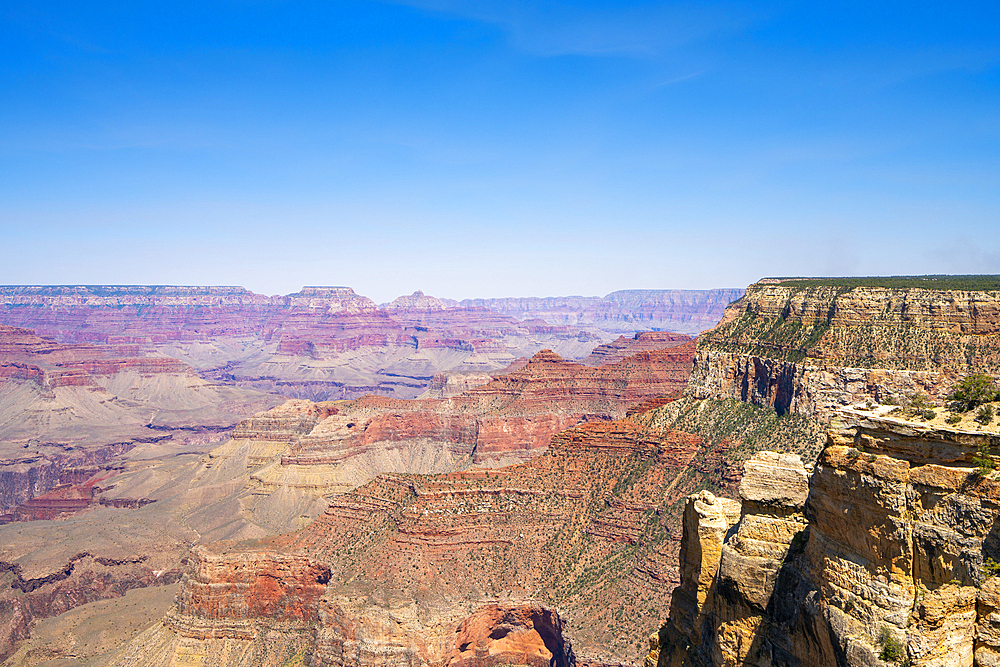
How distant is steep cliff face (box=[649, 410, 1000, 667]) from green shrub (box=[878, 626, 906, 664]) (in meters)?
0.02

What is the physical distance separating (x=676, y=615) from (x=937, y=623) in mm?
14811

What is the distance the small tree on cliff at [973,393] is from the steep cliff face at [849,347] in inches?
2005

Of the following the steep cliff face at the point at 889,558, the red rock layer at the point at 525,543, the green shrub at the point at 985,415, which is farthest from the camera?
the red rock layer at the point at 525,543

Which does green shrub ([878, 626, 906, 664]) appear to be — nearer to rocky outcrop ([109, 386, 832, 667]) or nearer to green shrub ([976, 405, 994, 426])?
green shrub ([976, 405, 994, 426])

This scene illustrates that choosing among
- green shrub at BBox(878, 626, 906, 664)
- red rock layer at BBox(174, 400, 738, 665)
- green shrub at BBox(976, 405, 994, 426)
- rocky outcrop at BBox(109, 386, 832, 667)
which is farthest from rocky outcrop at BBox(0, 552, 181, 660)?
green shrub at BBox(976, 405, 994, 426)

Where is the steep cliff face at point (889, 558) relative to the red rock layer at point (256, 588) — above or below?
above

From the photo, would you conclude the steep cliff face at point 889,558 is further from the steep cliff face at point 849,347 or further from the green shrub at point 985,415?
the steep cliff face at point 849,347

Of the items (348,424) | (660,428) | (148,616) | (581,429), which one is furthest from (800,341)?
(348,424)

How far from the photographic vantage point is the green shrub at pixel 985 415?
690 inches

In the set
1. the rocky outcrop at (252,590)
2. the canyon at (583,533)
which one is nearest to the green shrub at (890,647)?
the canyon at (583,533)

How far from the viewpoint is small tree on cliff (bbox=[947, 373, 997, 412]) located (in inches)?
738

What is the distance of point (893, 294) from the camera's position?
85.4 meters

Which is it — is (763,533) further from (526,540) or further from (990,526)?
(526,540)

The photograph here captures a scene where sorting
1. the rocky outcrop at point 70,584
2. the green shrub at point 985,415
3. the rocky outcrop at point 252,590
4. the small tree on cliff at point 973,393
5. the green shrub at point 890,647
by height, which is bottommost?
the rocky outcrop at point 70,584
